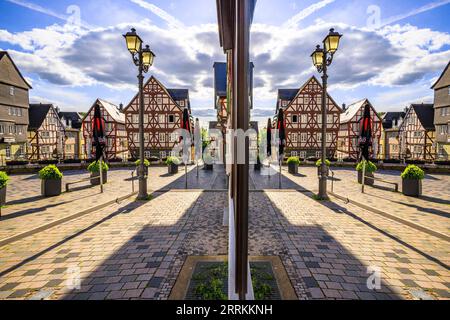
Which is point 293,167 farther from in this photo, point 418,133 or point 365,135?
point 418,133

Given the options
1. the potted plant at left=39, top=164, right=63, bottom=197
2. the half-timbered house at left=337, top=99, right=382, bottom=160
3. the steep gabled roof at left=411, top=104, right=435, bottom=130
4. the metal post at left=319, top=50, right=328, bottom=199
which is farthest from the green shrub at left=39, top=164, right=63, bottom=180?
the steep gabled roof at left=411, top=104, right=435, bottom=130

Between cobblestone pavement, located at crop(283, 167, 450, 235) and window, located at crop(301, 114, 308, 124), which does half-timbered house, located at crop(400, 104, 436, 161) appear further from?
cobblestone pavement, located at crop(283, 167, 450, 235)

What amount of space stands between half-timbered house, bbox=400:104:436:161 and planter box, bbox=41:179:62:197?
1369 inches

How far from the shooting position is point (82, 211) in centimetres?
691

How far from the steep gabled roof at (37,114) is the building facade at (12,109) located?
3.44 metres

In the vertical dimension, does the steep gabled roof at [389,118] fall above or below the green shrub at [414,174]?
above

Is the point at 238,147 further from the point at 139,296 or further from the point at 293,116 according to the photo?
the point at 293,116

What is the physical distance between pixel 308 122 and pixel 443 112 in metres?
13.9

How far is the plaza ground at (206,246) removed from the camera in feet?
10.9

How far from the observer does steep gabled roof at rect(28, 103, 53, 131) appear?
29.9 meters

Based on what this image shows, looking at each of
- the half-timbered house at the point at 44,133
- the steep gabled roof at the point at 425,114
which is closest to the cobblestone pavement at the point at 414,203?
the steep gabled roof at the point at 425,114

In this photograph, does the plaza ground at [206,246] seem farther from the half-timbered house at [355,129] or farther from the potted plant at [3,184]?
the half-timbered house at [355,129]

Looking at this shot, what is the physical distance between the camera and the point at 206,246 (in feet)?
15.6

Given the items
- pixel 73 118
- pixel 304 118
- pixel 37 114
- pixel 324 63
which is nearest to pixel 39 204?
pixel 324 63
